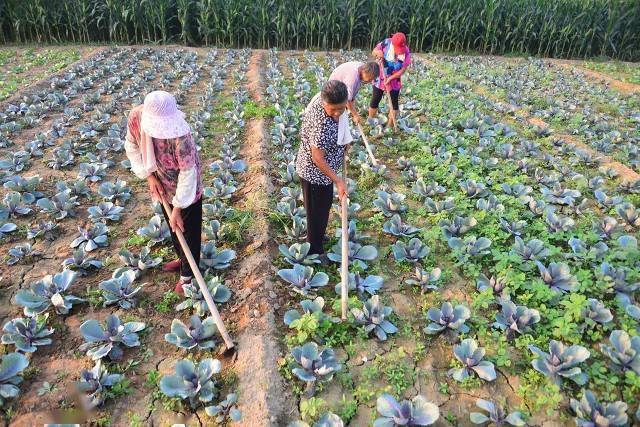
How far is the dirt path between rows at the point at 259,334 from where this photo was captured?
291 centimetres

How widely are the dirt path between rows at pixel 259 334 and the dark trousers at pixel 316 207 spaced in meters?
0.52

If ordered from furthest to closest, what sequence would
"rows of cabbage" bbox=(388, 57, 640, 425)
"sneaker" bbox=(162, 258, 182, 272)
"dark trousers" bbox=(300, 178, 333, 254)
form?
"sneaker" bbox=(162, 258, 182, 272)
"dark trousers" bbox=(300, 178, 333, 254)
"rows of cabbage" bbox=(388, 57, 640, 425)

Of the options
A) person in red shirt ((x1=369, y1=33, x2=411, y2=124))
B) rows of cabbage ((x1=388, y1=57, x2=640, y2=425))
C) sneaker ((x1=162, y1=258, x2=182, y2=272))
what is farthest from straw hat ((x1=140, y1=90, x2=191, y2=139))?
person in red shirt ((x1=369, y1=33, x2=411, y2=124))

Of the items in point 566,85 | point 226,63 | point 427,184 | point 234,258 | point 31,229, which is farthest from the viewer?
point 226,63

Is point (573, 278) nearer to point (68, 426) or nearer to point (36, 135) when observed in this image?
point (68, 426)

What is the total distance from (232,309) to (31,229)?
8.54ft

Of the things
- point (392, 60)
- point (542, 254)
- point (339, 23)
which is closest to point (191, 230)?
point (542, 254)

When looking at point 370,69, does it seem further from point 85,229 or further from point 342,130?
point 85,229

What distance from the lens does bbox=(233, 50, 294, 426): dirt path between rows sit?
291cm

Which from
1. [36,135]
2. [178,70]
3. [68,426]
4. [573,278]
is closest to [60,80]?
[178,70]

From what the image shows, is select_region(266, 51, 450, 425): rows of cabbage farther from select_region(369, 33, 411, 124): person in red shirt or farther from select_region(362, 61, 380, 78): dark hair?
select_region(369, 33, 411, 124): person in red shirt

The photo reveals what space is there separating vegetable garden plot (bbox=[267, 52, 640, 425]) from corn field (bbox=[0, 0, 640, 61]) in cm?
986

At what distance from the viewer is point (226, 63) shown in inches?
471

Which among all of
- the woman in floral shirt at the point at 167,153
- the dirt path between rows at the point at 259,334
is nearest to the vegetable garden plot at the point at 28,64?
the dirt path between rows at the point at 259,334
